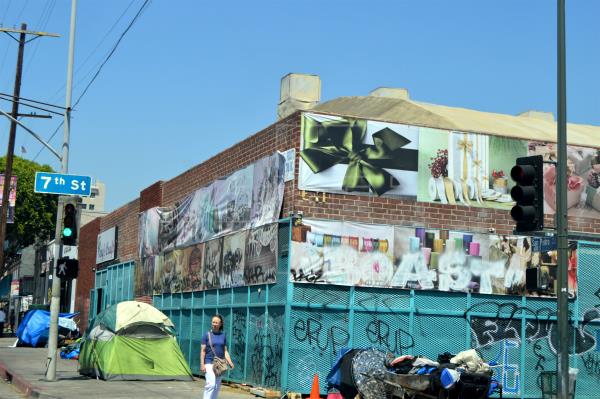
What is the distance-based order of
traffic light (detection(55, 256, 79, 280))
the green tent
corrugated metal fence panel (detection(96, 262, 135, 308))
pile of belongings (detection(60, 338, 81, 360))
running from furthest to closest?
corrugated metal fence panel (detection(96, 262, 135, 308)), pile of belongings (detection(60, 338, 81, 360)), the green tent, traffic light (detection(55, 256, 79, 280))

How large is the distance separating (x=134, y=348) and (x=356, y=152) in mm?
7699

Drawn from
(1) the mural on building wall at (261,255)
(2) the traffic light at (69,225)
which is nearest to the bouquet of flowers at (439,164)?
(1) the mural on building wall at (261,255)

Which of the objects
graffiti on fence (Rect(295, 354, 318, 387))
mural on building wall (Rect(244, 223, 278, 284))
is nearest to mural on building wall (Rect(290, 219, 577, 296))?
mural on building wall (Rect(244, 223, 278, 284))

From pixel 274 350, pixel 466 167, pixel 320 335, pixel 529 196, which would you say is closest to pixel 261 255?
pixel 274 350

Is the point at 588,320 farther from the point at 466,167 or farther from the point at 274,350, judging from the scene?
the point at 274,350

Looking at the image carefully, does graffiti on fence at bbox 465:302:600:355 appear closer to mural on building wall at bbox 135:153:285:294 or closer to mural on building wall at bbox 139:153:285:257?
mural on building wall at bbox 135:153:285:294

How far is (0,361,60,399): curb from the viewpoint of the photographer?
734 inches

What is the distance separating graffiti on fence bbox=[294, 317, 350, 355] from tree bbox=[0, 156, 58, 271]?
40295 millimetres

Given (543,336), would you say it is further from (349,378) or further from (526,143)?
(349,378)

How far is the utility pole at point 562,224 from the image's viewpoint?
12.9m

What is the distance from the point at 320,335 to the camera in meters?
18.6

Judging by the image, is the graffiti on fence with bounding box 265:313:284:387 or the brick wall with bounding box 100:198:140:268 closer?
the graffiti on fence with bounding box 265:313:284:387

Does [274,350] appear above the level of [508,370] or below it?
→ above

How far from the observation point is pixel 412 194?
774 inches
